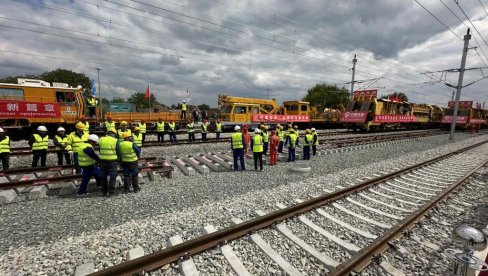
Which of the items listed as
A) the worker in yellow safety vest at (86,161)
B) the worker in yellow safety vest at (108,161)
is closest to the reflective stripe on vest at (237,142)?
the worker in yellow safety vest at (108,161)

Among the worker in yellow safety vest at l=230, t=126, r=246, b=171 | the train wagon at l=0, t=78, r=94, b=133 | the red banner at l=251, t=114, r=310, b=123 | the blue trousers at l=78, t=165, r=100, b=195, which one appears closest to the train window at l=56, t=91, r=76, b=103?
the train wagon at l=0, t=78, r=94, b=133

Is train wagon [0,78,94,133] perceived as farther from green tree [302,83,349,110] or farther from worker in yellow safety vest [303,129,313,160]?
green tree [302,83,349,110]

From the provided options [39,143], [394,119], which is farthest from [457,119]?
[39,143]

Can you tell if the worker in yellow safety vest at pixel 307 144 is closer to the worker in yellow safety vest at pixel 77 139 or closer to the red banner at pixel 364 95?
the worker in yellow safety vest at pixel 77 139

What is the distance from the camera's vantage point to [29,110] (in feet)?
41.5

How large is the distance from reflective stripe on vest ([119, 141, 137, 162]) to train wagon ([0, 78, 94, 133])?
10167mm

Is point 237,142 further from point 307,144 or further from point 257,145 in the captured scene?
point 307,144

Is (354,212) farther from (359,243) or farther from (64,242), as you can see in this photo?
(64,242)

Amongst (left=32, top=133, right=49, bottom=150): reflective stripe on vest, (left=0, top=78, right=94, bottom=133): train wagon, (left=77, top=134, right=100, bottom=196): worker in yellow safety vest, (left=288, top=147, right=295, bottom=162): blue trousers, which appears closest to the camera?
(left=77, top=134, right=100, bottom=196): worker in yellow safety vest

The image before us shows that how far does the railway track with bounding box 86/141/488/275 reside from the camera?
10.2ft

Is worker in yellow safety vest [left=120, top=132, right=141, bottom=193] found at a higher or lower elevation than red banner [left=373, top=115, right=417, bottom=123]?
lower

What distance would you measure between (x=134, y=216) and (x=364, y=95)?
76.9ft

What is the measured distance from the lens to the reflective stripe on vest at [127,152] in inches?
247

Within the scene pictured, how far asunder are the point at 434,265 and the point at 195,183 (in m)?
5.33
